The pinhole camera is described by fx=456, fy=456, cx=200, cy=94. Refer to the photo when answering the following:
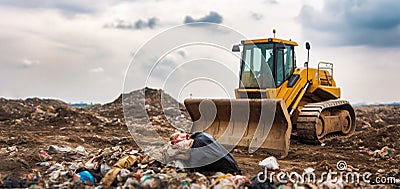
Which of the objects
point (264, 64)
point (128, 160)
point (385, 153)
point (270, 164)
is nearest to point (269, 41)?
point (264, 64)

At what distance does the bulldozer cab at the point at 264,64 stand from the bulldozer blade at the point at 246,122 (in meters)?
0.83

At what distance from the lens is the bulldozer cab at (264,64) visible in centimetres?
958

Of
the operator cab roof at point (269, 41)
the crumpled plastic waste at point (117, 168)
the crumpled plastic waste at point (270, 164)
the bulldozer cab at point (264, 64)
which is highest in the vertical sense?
the operator cab roof at point (269, 41)

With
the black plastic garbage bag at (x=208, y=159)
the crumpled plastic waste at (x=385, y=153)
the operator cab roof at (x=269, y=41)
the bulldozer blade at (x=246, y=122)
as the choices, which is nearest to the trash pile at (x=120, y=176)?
the black plastic garbage bag at (x=208, y=159)

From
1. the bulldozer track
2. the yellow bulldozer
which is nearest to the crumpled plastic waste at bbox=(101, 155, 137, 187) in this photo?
the yellow bulldozer

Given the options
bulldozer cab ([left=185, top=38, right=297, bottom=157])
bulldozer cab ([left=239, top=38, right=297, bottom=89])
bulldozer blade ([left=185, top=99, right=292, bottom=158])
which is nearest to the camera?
bulldozer blade ([left=185, top=99, right=292, bottom=158])

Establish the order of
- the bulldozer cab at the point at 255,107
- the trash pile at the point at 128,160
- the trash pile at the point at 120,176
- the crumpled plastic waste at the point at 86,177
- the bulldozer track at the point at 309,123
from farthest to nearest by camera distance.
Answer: the bulldozer track at the point at 309,123
the bulldozer cab at the point at 255,107
the crumpled plastic waste at the point at 86,177
the trash pile at the point at 128,160
the trash pile at the point at 120,176

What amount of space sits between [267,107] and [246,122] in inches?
30.3

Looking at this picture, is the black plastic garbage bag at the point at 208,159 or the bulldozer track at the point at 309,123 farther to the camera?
the bulldozer track at the point at 309,123

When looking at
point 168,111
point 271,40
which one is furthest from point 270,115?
point 168,111

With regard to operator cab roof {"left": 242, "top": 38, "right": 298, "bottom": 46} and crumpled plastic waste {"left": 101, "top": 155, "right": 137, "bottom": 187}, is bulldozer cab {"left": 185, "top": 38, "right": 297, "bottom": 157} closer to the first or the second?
operator cab roof {"left": 242, "top": 38, "right": 298, "bottom": 46}

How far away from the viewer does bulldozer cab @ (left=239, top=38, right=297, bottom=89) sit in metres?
9.58

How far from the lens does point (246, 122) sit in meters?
8.98

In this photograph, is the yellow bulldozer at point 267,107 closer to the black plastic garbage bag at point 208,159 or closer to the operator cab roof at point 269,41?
the operator cab roof at point 269,41
